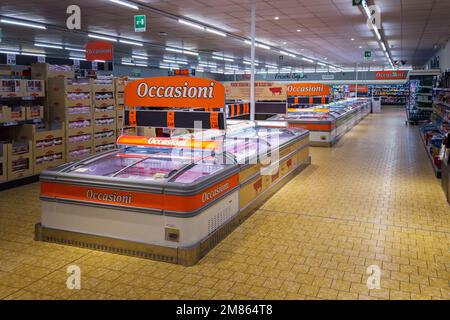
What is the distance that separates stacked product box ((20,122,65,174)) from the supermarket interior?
0.03 meters

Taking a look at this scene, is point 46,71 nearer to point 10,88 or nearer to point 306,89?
point 10,88

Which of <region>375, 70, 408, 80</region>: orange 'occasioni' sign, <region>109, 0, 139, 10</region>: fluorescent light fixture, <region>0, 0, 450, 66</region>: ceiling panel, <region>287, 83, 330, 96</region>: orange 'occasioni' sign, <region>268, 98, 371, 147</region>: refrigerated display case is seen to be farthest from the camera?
<region>375, 70, 408, 80</region>: orange 'occasioni' sign

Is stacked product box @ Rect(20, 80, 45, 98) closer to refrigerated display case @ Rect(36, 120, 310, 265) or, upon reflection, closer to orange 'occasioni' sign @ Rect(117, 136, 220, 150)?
refrigerated display case @ Rect(36, 120, 310, 265)

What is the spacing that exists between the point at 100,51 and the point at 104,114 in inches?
225

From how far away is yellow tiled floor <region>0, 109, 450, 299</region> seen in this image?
12.2ft

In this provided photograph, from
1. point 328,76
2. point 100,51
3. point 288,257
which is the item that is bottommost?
point 288,257

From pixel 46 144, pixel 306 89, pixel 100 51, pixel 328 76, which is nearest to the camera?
pixel 46 144

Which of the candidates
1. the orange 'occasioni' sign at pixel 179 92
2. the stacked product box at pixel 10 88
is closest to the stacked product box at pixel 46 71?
the stacked product box at pixel 10 88

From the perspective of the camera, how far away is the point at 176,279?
395 centimetres

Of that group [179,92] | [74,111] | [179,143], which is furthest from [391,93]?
[179,143]

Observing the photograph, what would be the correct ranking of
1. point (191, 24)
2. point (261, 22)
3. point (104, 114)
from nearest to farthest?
point (104, 114)
point (191, 24)
point (261, 22)

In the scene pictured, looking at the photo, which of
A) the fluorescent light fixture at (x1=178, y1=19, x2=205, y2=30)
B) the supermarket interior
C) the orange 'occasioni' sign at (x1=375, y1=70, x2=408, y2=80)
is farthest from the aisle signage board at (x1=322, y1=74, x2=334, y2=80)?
the fluorescent light fixture at (x1=178, y1=19, x2=205, y2=30)

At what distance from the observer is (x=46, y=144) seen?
27.0ft

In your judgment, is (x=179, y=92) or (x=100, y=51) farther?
(x=100, y=51)
